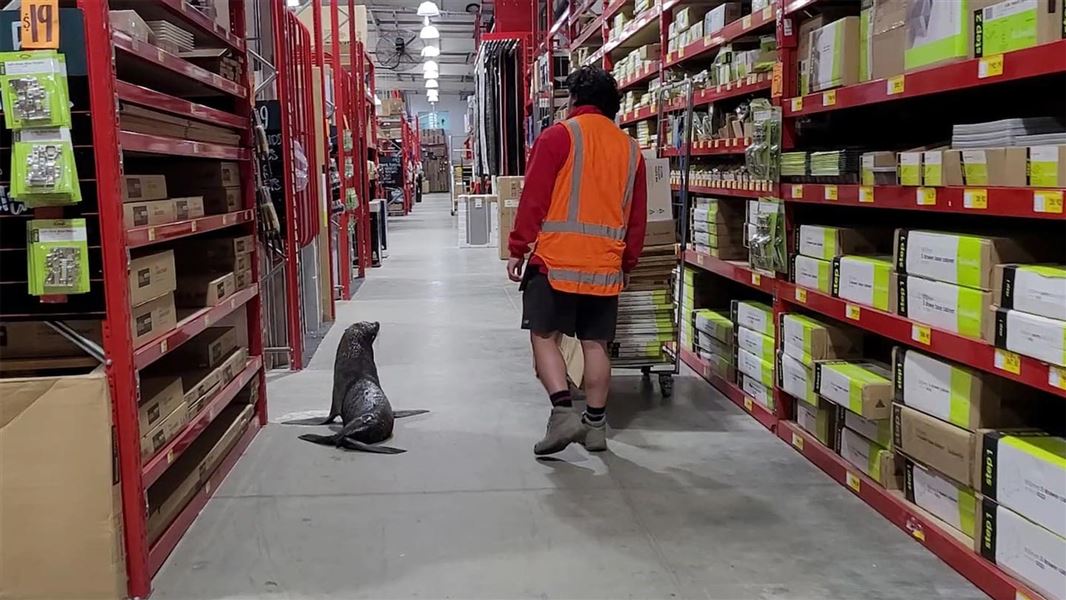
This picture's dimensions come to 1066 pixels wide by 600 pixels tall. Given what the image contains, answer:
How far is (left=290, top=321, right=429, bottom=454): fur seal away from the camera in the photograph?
451cm

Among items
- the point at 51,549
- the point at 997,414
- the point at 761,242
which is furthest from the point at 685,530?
the point at 51,549

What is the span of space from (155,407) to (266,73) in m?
3.91

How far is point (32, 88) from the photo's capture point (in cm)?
255

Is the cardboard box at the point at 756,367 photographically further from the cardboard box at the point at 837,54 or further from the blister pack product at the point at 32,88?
the blister pack product at the point at 32,88

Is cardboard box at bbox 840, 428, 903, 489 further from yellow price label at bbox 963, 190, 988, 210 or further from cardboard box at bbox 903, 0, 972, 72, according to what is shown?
cardboard box at bbox 903, 0, 972, 72

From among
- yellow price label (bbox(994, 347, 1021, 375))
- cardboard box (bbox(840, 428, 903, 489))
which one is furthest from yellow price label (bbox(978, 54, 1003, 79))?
cardboard box (bbox(840, 428, 903, 489))

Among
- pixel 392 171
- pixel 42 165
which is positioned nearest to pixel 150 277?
pixel 42 165

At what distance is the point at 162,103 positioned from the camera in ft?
10.7

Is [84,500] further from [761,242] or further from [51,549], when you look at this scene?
[761,242]

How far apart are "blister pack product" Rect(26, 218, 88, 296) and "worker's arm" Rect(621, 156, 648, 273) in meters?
2.35

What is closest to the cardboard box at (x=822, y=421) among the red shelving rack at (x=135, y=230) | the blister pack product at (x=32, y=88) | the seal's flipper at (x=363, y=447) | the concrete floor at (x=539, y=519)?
the concrete floor at (x=539, y=519)

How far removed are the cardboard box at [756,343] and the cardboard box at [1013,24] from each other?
2083 mm

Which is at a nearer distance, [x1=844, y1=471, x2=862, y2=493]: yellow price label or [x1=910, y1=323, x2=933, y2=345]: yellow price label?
[x1=910, y1=323, x2=933, y2=345]: yellow price label

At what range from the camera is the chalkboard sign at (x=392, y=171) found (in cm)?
2450
